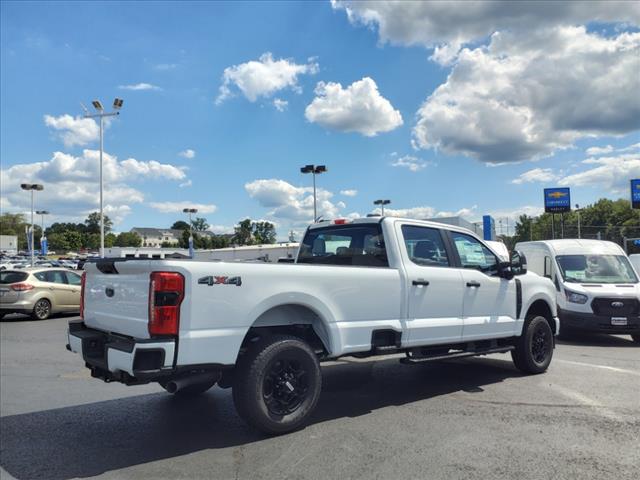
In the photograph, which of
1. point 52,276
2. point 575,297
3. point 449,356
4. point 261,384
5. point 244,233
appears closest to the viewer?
point 261,384

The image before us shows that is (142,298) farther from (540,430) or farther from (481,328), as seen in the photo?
(481,328)

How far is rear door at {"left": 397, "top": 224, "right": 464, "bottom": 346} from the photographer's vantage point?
18.6ft

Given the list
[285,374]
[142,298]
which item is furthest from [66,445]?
[285,374]

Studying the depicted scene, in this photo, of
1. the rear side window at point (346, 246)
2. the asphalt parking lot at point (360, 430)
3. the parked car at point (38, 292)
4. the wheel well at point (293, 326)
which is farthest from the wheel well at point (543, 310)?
the parked car at point (38, 292)

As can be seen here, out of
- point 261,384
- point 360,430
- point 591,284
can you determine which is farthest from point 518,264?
point 591,284

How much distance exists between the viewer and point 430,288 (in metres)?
5.82

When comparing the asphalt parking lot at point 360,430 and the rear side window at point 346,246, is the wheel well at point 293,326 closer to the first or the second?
the asphalt parking lot at point 360,430

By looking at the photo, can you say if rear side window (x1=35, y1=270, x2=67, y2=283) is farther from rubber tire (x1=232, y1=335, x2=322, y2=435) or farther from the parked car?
rubber tire (x1=232, y1=335, x2=322, y2=435)

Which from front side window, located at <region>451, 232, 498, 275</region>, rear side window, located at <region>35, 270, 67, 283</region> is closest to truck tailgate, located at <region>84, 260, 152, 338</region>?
front side window, located at <region>451, 232, 498, 275</region>

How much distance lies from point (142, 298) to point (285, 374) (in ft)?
4.68

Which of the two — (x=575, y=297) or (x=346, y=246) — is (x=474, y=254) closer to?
(x=346, y=246)

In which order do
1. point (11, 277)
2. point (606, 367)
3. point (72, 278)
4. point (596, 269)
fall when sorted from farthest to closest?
point (72, 278) < point (11, 277) < point (596, 269) < point (606, 367)

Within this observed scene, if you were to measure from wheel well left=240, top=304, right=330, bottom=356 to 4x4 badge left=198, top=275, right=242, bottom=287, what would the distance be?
1.71 ft

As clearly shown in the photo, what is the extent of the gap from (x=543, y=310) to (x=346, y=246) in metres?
3.44
